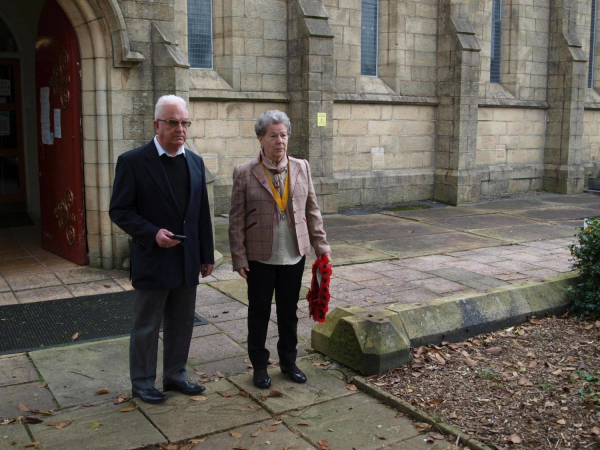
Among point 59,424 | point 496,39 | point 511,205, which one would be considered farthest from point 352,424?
point 496,39

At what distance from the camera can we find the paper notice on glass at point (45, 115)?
29.4ft

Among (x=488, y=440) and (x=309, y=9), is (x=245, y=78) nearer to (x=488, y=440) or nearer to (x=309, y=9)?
(x=309, y=9)

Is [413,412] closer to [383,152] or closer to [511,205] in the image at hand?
[383,152]

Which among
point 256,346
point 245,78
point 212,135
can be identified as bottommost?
point 256,346

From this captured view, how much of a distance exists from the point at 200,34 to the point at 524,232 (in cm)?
653

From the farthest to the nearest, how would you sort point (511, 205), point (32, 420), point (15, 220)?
point (511, 205) < point (15, 220) < point (32, 420)

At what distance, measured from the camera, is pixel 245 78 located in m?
12.6

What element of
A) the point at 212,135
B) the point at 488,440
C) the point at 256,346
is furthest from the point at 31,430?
the point at 212,135

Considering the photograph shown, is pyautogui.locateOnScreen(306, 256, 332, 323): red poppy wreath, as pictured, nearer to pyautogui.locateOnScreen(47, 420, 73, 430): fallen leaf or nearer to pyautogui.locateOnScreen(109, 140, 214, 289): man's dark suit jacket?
pyautogui.locateOnScreen(109, 140, 214, 289): man's dark suit jacket

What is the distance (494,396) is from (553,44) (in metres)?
14.4

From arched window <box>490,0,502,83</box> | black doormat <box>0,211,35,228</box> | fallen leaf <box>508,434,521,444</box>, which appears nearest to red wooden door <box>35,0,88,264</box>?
black doormat <box>0,211,35,228</box>

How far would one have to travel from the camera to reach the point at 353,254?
944cm

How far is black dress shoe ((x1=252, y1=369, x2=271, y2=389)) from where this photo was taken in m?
4.81

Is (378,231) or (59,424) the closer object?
(59,424)
